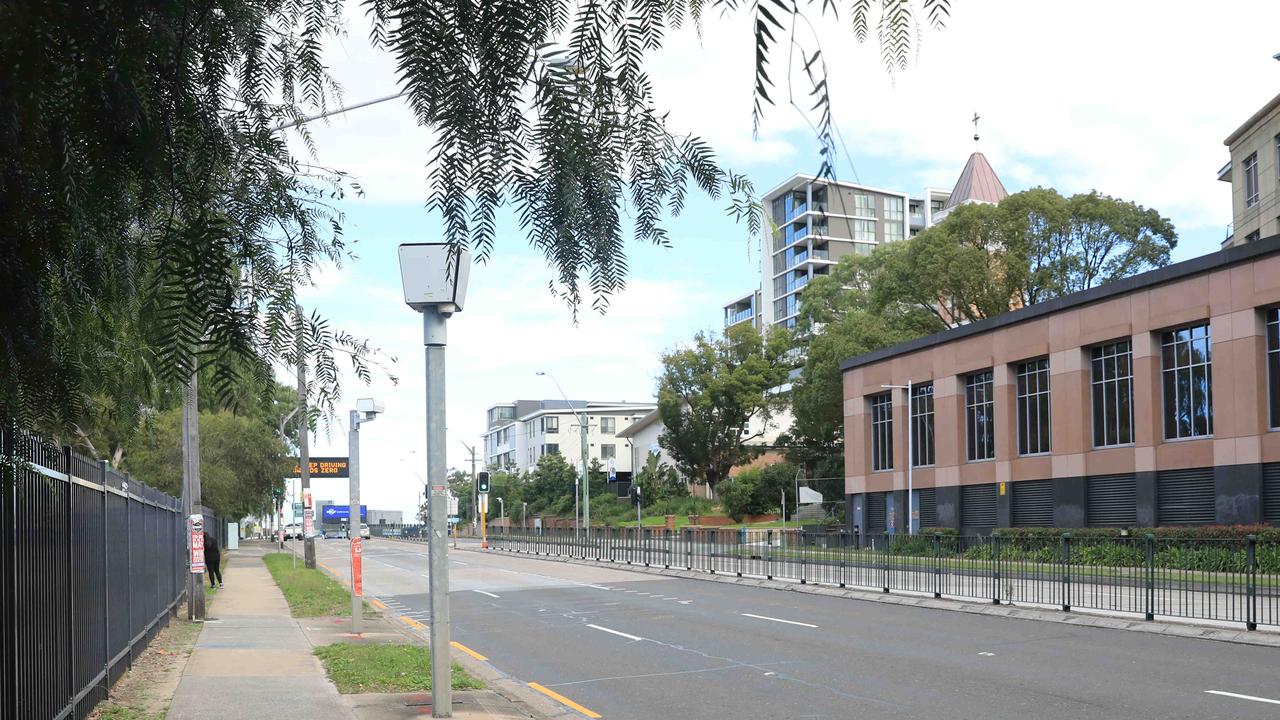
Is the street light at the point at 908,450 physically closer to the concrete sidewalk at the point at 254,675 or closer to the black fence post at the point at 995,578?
the black fence post at the point at 995,578

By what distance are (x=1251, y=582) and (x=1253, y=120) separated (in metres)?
36.3

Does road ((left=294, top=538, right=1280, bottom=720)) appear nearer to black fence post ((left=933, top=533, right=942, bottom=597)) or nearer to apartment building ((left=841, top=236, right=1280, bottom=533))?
black fence post ((left=933, top=533, right=942, bottom=597))

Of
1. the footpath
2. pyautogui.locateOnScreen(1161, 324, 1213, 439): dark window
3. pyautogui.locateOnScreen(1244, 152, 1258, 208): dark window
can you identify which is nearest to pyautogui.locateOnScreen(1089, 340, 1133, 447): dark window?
pyautogui.locateOnScreen(1161, 324, 1213, 439): dark window

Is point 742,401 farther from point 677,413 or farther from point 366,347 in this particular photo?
point 366,347

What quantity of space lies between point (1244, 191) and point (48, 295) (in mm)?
55914

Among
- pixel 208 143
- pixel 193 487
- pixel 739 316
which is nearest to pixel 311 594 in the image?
pixel 193 487

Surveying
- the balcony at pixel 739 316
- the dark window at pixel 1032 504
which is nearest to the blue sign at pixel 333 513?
the balcony at pixel 739 316

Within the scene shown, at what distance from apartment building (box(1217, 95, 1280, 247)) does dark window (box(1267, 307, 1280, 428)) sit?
11693 mm

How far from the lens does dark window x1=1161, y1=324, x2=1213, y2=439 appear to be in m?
38.7

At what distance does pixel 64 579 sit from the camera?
10.4m

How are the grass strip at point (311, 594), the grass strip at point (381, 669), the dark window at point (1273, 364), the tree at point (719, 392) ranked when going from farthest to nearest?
1. the tree at point (719, 392)
2. the dark window at point (1273, 364)
3. the grass strip at point (311, 594)
4. the grass strip at point (381, 669)

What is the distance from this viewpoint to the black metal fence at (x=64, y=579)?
8.01 metres

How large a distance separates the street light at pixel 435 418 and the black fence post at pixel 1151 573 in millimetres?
14570

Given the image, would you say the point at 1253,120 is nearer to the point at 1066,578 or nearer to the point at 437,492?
the point at 1066,578
